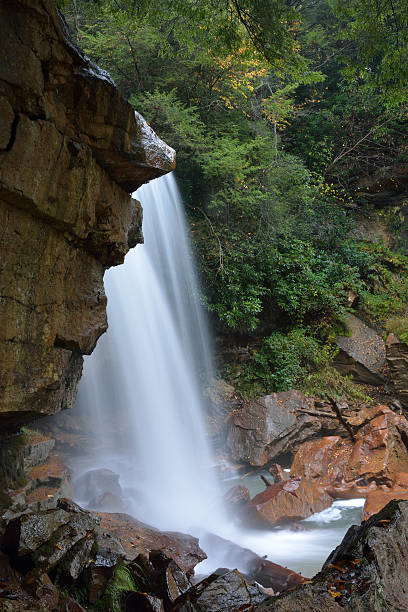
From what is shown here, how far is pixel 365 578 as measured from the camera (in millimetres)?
3195

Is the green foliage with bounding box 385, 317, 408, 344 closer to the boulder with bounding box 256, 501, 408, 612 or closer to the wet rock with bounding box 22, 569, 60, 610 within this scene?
the boulder with bounding box 256, 501, 408, 612

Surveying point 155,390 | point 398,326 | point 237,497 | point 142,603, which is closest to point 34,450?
point 237,497

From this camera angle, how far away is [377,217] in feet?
52.5

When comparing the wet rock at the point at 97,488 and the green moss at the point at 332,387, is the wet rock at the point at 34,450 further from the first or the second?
the green moss at the point at 332,387

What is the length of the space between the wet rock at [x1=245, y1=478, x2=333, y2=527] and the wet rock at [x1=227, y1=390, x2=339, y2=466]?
5.91ft

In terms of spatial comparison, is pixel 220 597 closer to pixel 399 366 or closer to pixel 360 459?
pixel 360 459

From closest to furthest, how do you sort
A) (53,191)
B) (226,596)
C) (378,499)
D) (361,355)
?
1. (226,596)
2. (53,191)
3. (378,499)
4. (361,355)

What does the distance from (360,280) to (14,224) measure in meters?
11.6

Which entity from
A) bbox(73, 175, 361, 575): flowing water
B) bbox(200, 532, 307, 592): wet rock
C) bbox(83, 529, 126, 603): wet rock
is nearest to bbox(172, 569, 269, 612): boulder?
bbox(83, 529, 126, 603): wet rock

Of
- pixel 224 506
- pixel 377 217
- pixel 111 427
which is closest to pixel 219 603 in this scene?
pixel 224 506

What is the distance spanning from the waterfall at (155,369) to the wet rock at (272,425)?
3.19 ft

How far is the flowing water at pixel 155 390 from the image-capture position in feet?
25.3

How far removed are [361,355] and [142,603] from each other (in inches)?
374

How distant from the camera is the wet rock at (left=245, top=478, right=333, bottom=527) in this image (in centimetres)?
666
